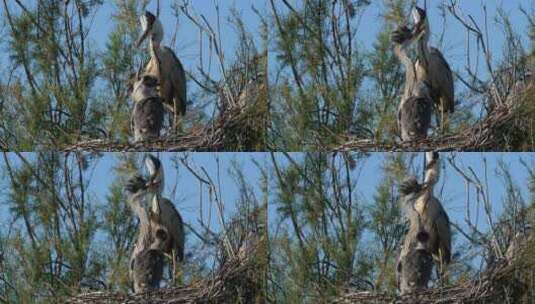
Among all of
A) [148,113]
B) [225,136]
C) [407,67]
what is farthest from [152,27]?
[407,67]

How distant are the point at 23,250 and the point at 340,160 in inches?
56.5

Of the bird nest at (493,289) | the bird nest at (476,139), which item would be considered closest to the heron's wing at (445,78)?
the bird nest at (476,139)

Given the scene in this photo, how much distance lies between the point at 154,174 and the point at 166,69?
1.52 ft

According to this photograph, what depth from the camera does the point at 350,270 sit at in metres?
9.24

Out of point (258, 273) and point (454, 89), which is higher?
point (454, 89)

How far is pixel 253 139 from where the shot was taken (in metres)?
9.25

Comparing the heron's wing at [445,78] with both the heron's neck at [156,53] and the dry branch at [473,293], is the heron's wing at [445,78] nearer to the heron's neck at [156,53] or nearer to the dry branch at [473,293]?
the dry branch at [473,293]

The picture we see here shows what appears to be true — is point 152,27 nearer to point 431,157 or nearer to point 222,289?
point 222,289

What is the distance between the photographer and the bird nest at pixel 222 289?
9.17 metres

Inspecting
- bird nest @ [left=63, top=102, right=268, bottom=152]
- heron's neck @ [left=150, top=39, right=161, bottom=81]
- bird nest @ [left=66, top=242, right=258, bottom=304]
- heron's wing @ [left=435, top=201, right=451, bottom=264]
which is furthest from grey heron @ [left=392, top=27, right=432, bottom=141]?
heron's neck @ [left=150, top=39, right=161, bottom=81]

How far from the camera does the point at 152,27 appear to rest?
9.50 meters

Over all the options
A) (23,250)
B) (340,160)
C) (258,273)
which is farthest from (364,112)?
(23,250)

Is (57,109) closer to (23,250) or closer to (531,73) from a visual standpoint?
(23,250)

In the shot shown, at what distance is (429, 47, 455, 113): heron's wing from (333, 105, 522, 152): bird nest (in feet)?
0.46
